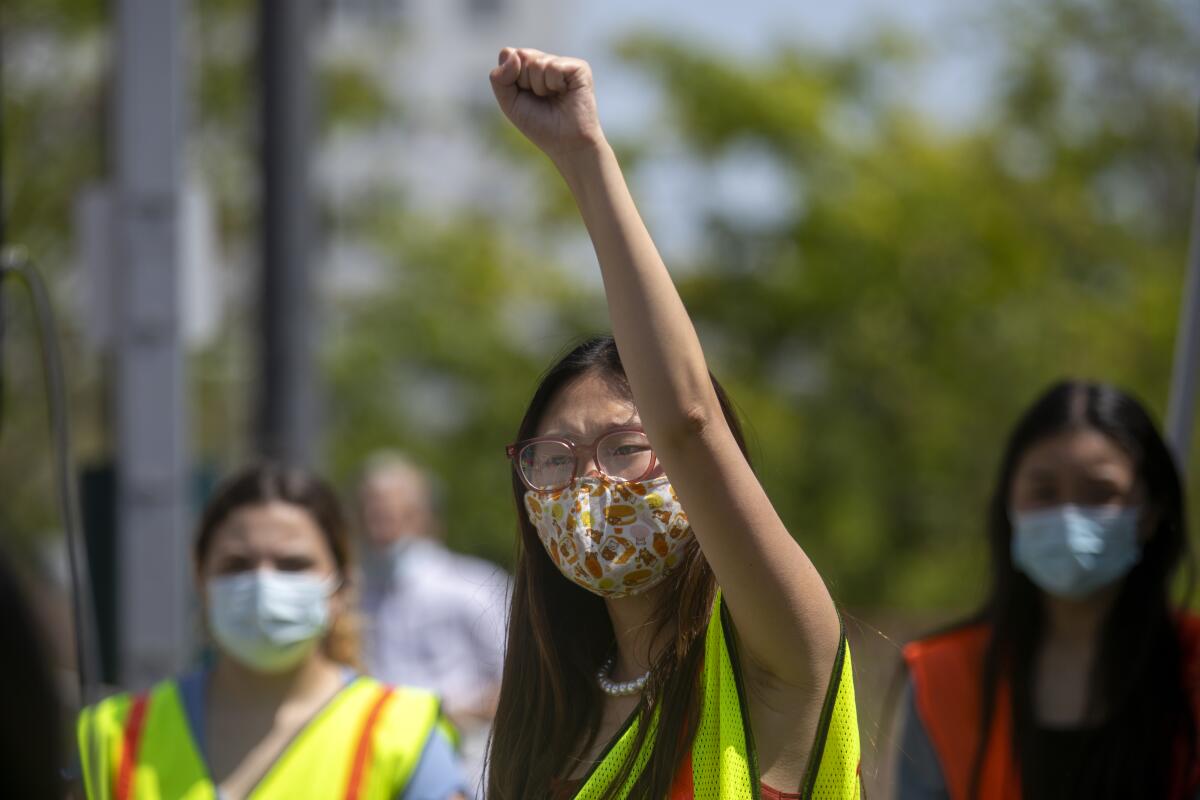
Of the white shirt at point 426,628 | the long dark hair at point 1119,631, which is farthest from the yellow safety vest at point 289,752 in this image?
the white shirt at point 426,628

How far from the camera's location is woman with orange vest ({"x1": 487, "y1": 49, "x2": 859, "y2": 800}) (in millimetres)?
1860

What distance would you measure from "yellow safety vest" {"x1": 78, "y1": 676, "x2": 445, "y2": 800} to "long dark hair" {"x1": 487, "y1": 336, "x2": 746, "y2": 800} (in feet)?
2.14

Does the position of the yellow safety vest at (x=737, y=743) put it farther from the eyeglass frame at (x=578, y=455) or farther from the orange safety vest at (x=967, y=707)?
the orange safety vest at (x=967, y=707)

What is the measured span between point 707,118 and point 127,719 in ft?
53.4

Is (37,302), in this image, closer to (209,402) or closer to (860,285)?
(209,402)

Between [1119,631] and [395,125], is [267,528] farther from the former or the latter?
[395,125]

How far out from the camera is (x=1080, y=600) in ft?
11.0

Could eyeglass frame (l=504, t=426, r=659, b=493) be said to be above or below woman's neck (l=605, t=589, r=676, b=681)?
above

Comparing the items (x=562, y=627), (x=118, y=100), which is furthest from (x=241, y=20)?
(x=562, y=627)

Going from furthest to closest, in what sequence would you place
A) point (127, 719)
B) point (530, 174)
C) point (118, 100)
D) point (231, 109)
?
1. point (530, 174)
2. point (231, 109)
3. point (118, 100)
4. point (127, 719)

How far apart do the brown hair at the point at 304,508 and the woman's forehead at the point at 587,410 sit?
121 cm

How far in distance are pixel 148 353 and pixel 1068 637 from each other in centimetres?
268

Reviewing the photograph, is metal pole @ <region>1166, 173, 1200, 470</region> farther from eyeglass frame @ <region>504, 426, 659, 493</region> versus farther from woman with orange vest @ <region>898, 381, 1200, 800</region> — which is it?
eyeglass frame @ <region>504, 426, 659, 493</region>

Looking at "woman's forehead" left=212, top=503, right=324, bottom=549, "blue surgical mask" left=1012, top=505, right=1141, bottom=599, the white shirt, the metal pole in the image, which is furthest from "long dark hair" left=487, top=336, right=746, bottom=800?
the white shirt
